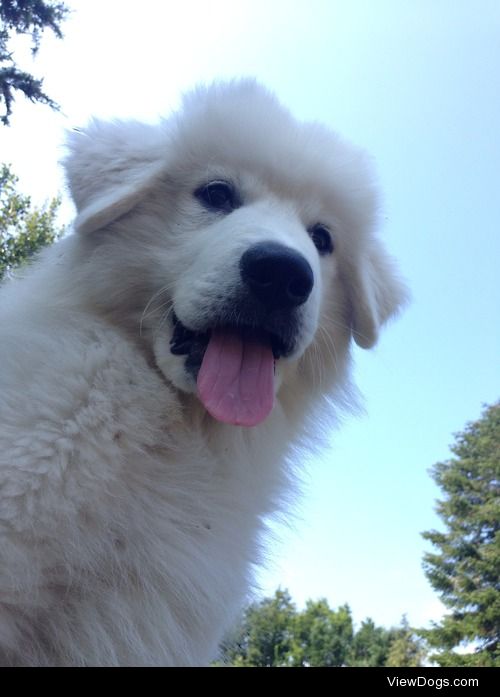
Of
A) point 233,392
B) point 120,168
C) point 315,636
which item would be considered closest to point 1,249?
point 120,168

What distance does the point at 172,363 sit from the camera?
2.71 metres

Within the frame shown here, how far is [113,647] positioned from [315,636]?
165 feet

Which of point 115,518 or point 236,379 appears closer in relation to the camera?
point 115,518

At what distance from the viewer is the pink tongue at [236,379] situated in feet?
8.56

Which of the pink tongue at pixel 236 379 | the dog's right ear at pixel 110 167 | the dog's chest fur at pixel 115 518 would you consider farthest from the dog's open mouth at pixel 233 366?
the dog's right ear at pixel 110 167

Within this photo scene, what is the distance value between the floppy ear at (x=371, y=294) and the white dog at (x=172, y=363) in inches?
0.6

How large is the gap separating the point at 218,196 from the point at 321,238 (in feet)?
2.21

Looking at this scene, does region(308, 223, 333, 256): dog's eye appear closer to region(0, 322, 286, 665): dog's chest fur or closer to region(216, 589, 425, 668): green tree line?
region(0, 322, 286, 665): dog's chest fur

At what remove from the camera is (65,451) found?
214cm

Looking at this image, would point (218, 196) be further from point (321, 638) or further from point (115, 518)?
point (321, 638)

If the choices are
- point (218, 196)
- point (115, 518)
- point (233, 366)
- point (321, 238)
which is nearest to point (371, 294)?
point (321, 238)
